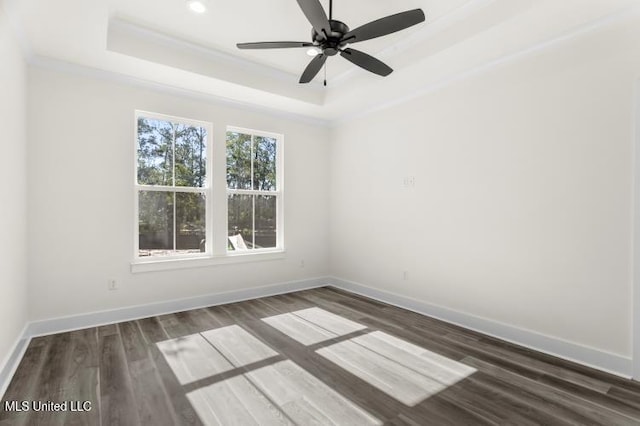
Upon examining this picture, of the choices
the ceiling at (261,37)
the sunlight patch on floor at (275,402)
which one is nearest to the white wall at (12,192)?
the ceiling at (261,37)

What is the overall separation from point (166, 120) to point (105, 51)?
41.9 inches

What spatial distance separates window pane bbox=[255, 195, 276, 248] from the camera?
16.3ft

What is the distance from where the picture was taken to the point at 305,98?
14.9 ft

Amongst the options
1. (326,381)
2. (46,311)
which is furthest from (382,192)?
(46,311)

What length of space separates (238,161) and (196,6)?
2158 millimetres

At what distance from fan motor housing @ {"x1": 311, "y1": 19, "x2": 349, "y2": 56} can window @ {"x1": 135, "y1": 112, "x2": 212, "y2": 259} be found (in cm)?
242

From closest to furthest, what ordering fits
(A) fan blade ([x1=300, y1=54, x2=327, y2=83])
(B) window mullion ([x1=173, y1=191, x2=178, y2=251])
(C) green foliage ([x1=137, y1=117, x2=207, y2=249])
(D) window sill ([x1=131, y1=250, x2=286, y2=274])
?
(A) fan blade ([x1=300, y1=54, x2=327, y2=83]) < (D) window sill ([x1=131, y1=250, x2=286, y2=274]) < (C) green foliage ([x1=137, y1=117, x2=207, y2=249]) < (B) window mullion ([x1=173, y1=191, x2=178, y2=251])

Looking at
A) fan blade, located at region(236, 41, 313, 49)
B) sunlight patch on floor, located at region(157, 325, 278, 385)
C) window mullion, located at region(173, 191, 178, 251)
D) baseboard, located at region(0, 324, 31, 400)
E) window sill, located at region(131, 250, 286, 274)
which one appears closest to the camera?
baseboard, located at region(0, 324, 31, 400)

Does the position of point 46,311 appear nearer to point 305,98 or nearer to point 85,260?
point 85,260

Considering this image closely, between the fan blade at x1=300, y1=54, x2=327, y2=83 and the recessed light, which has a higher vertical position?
the recessed light

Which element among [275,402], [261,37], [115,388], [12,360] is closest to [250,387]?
[275,402]

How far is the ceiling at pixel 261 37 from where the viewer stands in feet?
8.55

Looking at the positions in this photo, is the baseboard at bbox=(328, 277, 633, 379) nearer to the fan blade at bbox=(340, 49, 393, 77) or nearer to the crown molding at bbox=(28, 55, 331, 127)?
the fan blade at bbox=(340, 49, 393, 77)

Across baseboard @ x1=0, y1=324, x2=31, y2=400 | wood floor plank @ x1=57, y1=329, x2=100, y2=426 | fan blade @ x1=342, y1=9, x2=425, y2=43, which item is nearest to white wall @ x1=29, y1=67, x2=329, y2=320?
baseboard @ x1=0, y1=324, x2=31, y2=400
